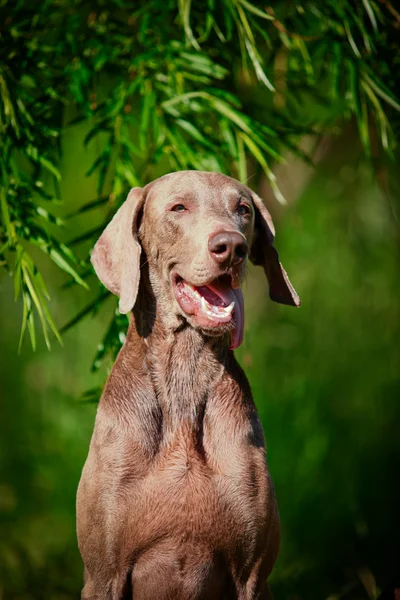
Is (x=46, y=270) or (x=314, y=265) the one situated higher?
(x=46, y=270)

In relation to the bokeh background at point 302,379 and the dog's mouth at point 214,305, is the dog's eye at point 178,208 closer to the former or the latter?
the dog's mouth at point 214,305

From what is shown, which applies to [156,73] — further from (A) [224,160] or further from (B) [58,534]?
(B) [58,534]

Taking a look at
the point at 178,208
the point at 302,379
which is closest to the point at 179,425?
the point at 178,208

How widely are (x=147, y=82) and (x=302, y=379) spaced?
6.59 feet

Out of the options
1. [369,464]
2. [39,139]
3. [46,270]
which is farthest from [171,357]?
[369,464]

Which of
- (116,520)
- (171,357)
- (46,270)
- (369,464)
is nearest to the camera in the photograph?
(116,520)

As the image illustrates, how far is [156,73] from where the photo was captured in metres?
4.20

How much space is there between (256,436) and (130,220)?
0.78m

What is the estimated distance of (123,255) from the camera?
9.70ft

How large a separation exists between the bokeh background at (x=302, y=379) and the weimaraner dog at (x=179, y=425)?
6.09 feet

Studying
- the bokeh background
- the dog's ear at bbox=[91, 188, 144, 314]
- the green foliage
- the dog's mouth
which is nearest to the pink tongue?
the dog's mouth

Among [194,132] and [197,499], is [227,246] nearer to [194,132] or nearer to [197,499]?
[197,499]

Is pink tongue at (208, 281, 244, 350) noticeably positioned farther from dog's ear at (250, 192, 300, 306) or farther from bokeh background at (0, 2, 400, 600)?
bokeh background at (0, 2, 400, 600)

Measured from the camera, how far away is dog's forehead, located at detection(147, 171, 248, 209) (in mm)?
2939
